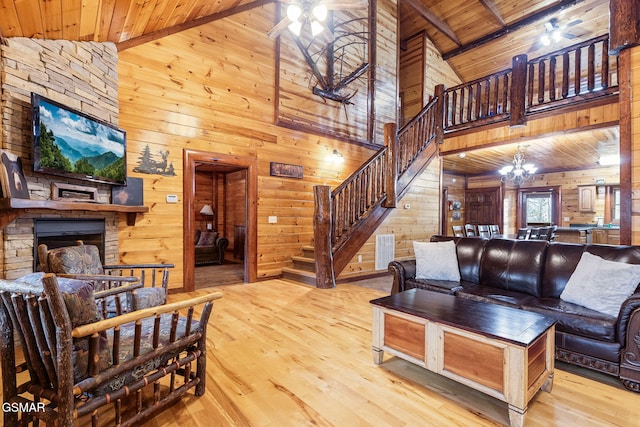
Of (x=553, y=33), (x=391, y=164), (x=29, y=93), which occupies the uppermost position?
(x=553, y=33)

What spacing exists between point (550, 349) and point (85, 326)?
8.56ft

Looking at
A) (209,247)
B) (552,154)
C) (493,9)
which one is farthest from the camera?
(209,247)

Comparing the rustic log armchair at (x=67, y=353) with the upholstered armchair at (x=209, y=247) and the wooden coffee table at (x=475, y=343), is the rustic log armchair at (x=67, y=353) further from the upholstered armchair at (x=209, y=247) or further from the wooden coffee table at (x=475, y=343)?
the upholstered armchair at (x=209, y=247)

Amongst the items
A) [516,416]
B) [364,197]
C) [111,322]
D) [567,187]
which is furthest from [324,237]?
[567,187]

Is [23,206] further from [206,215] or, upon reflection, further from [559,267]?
[206,215]

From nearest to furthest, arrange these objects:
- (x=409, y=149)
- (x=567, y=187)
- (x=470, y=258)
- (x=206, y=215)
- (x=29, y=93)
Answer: (x=29, y=93) → (x=470, y=258) → (x=409, y=149) → (x=206, y=215) → (x=567, y=187)

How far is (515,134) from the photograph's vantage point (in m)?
4.94

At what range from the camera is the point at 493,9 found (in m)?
6.97

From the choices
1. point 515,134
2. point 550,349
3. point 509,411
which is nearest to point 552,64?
point 515,134

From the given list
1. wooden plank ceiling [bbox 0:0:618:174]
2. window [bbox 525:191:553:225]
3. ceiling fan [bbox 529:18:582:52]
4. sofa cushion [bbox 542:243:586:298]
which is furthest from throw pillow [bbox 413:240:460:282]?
window [bbox 525:191:553:225]

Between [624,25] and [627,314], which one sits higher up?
[624,25]

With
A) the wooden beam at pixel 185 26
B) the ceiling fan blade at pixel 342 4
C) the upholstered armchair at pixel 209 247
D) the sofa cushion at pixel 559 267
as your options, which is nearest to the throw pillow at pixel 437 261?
the sofa cushion at pixel 559 267

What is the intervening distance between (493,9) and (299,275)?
24.4 ft

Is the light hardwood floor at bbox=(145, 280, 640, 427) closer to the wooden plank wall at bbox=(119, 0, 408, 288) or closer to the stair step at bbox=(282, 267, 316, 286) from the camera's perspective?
the stair step at bbox=(282, 267, 316, 286)
